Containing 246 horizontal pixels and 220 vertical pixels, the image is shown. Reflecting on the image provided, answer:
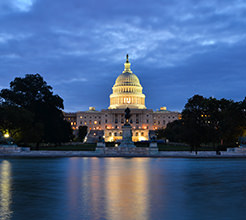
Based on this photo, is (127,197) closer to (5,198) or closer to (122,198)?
(122,198)

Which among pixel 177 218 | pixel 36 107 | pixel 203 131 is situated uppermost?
pixel 36 107

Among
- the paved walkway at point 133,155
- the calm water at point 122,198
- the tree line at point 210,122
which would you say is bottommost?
the calm water at point 122,198

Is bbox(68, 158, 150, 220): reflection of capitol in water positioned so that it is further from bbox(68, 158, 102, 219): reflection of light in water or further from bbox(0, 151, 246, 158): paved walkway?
bbox(0, 151, 246, 158): paved walkway

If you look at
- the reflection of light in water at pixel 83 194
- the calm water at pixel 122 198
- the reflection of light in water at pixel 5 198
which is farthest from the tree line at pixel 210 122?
the reflection of light in water at pixel 5 198

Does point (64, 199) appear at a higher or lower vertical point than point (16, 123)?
lower

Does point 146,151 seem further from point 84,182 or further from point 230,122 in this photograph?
point 84,182

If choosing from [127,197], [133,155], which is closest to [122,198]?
[127,197]

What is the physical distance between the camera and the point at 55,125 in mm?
71688

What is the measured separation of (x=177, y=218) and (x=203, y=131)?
48.2m

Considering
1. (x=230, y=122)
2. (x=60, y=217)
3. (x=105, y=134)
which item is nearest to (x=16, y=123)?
(x=230, y=122)

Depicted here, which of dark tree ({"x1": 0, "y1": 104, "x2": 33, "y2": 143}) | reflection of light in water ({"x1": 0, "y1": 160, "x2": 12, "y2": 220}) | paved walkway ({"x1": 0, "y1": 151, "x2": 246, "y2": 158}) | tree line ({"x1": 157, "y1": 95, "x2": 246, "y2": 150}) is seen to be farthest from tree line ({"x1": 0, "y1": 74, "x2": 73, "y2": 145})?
reflection of light in water ({"x1": 0, "y1": 160, "x2": 12, "y2": 220})

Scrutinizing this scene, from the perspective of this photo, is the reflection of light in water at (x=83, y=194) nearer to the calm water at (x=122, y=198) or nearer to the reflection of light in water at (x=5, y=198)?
the calm water at (x=122, y=198)

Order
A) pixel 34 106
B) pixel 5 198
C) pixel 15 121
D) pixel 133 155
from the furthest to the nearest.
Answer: pixel 34 106 → pixel 15 121 → pixel 133 155 → pixel 5 198

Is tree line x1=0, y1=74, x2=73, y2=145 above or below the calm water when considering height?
above
